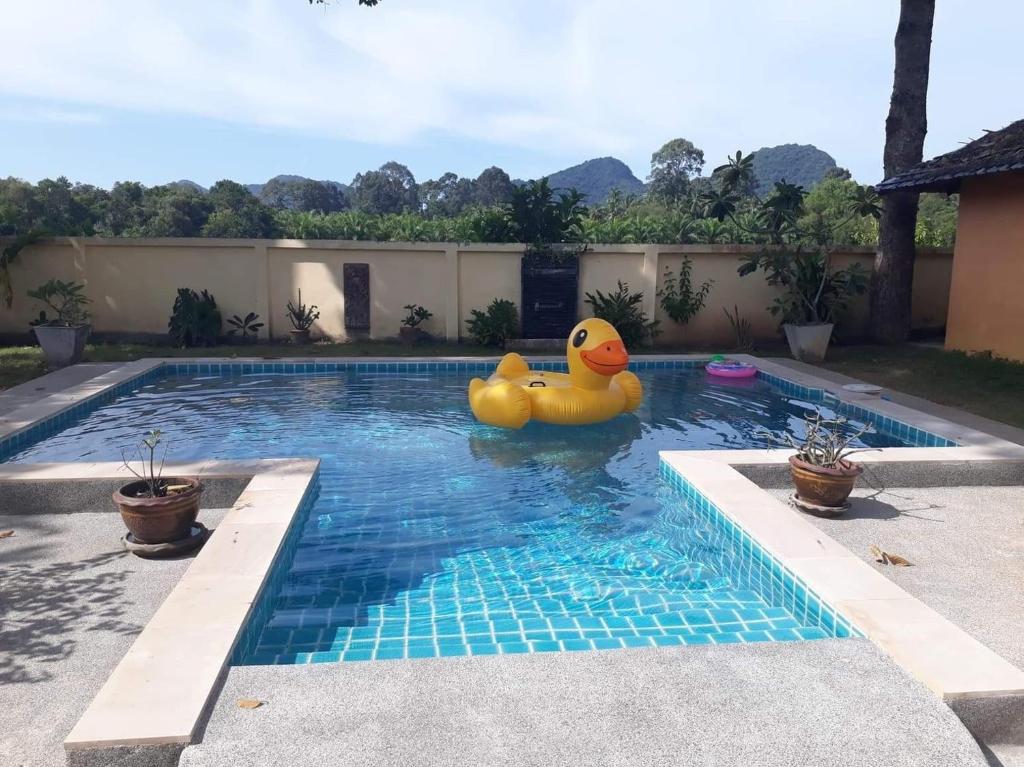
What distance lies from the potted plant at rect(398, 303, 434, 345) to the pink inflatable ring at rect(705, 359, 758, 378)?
19.7 ft

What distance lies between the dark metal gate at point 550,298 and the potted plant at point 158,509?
11.3m

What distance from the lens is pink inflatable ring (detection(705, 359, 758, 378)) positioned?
13047mm

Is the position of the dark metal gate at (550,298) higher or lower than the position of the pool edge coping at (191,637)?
higher

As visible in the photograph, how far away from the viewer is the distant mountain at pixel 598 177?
183625 mm

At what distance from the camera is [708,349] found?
639 inches

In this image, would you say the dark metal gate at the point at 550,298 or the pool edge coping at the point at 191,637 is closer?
the pool edge coping at the point at 191,637

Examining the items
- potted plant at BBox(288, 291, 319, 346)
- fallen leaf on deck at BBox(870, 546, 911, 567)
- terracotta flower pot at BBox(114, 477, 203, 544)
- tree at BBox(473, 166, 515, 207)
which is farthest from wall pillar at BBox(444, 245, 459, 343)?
tree at BBox(473, 166, 515, 207)

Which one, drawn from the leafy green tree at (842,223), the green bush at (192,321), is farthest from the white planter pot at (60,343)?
the leafy green tree at (842,223)

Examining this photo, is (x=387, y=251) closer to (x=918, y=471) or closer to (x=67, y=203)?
(x=918, y=471)

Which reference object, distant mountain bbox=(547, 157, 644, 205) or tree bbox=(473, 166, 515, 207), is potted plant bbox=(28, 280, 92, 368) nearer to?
tree bbox=(473, 166, 515, 207)

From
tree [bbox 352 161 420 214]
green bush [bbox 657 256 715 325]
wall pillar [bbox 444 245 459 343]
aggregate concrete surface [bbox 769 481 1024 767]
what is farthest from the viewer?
tree [bbox 352 161 420 214]

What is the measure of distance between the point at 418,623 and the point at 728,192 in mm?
14087

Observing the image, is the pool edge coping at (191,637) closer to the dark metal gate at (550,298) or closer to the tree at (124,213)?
the dark metal gate at (550,298)

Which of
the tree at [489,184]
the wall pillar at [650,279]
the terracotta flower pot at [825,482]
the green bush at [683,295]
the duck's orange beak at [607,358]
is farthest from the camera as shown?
the tree at [489,184]
